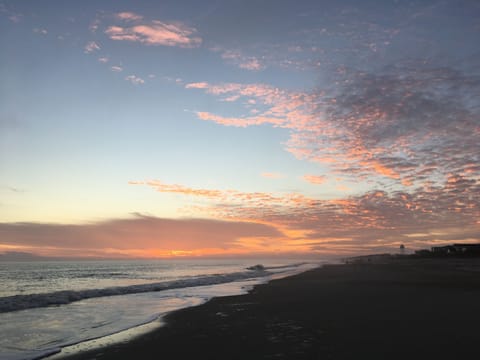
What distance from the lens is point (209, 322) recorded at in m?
14.6

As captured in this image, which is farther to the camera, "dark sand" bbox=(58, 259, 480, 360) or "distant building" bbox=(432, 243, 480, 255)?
"distant building" bbox=(432, 243, 480, 255)

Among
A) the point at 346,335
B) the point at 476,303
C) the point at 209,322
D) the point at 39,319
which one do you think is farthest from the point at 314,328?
the point at 39,319

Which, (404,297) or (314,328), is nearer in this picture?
(314,328)

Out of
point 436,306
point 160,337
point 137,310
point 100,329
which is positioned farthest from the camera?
point 137,310

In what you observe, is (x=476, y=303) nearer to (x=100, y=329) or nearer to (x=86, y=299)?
(x=100, y=329)

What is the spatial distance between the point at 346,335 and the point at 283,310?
6100mm

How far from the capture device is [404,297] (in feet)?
65.8

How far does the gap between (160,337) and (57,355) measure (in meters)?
3.15

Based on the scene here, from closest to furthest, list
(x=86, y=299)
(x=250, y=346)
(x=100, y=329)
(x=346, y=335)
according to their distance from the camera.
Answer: (x=250, y=346)
(x=346, y=335)
(x=100, y=329)
(x=86, y=299)

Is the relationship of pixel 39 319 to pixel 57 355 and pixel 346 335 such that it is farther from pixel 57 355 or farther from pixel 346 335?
pixel 346 335

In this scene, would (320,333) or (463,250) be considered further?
(463,250)

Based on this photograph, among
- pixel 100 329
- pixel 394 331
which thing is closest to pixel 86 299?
pixel 100 329

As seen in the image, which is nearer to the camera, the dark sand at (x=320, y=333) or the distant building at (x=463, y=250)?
the dark sand at (x=320, y=333)

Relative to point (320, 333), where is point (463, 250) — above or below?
below
